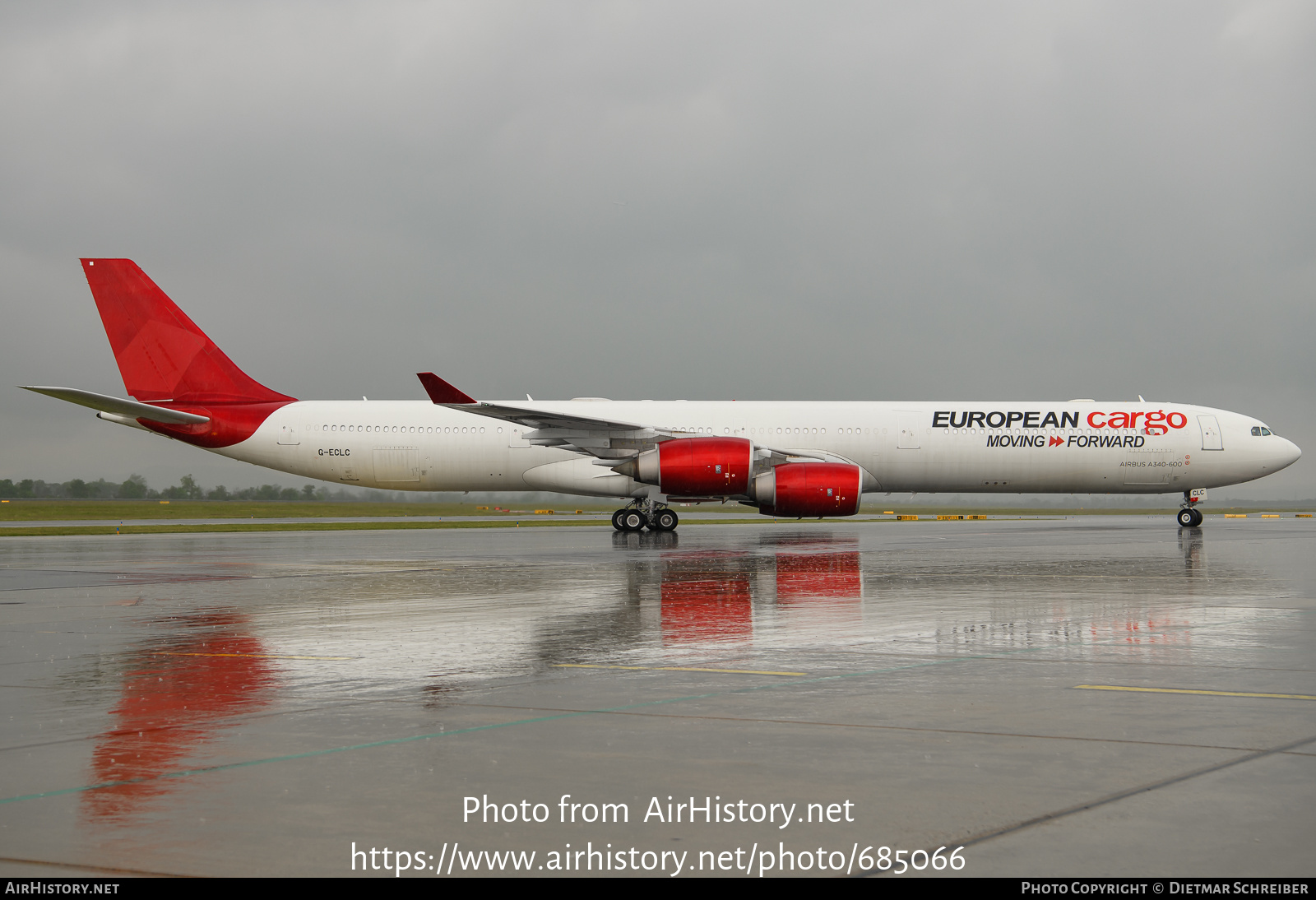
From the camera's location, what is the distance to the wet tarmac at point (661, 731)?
4.00 metres

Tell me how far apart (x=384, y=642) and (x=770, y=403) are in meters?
24.6

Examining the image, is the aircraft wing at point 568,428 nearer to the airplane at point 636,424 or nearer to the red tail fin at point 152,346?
the airplane at point 636,424

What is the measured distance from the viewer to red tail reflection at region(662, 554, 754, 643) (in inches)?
402

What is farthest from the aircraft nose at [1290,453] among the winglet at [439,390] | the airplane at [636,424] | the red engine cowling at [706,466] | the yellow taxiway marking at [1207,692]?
the yellow taxiway marking at [1207,692]

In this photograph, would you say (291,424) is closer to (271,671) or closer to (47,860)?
(271,671)

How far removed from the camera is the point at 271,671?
8062 mm

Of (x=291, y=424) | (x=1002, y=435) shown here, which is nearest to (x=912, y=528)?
(x=1002, y=435)

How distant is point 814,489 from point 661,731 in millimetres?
21465

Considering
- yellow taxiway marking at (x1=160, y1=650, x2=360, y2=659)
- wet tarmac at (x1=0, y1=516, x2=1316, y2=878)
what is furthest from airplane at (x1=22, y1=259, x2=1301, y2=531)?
yellow taxiway marking at (x1=160, y1=650, x2=360, y2=659)

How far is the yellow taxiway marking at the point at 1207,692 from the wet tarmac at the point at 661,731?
6 centimetres

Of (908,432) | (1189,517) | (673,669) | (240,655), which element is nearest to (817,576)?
(673,669)

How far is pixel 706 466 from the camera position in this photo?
2734cm

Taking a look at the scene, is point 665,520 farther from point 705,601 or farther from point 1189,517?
point 705,601

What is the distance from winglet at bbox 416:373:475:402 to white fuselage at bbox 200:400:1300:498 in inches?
174
